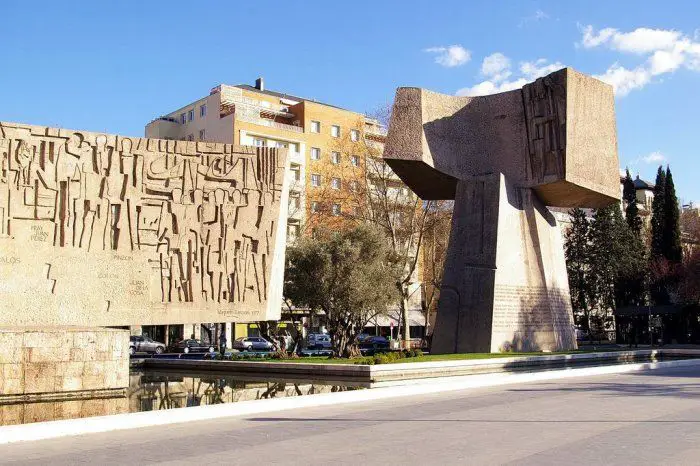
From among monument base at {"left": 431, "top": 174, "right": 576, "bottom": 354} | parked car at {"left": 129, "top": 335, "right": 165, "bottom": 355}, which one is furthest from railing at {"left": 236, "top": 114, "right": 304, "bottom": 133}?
monument base at {"left": 431, "top": 174, "right": 576, "bottom": 354}

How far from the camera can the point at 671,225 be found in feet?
168

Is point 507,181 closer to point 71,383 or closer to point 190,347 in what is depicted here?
point 71,383

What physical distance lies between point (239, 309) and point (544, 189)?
11.2 m

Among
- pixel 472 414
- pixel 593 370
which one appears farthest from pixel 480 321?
pixel 472 414

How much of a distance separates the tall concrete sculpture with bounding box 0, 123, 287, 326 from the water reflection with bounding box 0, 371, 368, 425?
2731 mm

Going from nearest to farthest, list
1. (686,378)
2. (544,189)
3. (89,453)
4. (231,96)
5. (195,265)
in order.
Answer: (89,453), (686,378), (195,265), (544,189), (231,96)

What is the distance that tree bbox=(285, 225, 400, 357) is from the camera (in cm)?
2658

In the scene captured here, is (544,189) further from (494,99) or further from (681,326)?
(681,326)

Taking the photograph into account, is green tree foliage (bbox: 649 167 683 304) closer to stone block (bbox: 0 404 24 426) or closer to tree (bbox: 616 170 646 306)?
tree (bbox: 616 170 646 306)

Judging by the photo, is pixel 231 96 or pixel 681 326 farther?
pixel 231 96

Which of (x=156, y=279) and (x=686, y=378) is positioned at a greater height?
(x=156, y=279)

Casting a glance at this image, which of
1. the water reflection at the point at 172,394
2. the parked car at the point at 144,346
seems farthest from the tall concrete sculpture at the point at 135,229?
the parked car at the point at 144,346

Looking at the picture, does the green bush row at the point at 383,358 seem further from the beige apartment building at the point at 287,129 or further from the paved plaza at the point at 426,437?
the beige apartment building at the point at 287,129

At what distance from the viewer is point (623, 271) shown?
48719 mm
